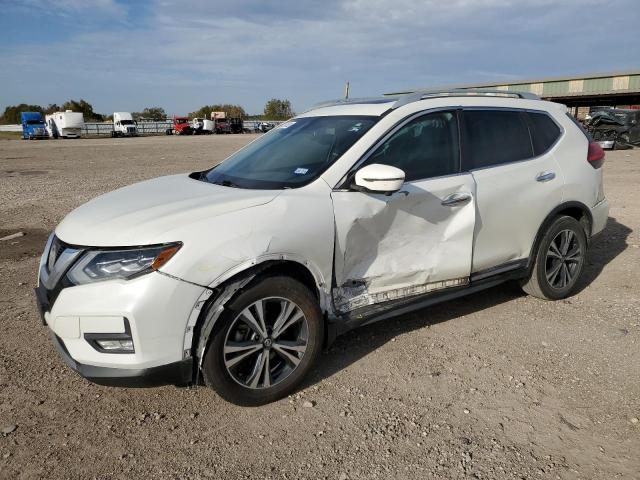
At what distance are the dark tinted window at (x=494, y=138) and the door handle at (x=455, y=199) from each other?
262 mm

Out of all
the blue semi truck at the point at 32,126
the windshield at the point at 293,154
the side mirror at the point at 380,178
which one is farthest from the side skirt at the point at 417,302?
the blue semi truck at the point at 32,126

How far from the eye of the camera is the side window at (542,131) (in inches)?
177

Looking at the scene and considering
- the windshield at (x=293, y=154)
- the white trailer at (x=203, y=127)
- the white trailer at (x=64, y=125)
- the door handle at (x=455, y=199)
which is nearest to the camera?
the windshield at (x=293, y=154)

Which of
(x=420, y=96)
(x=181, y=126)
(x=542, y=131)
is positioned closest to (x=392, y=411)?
(x=420, y=96)

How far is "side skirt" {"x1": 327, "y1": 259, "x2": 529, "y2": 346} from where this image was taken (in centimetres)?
339

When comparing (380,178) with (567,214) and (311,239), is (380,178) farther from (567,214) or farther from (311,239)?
(567,214)

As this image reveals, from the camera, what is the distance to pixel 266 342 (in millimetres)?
3062

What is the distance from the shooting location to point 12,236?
23.0 ft

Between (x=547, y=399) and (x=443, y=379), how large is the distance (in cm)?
63

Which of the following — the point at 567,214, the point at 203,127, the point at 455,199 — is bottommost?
the point at 567,214

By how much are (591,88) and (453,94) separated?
44.9 metres

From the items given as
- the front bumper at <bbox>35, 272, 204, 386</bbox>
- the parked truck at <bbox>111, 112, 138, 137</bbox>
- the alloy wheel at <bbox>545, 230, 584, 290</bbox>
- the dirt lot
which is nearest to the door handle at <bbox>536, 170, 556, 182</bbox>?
the alloy wheel at <bbox>545, 230, 584, 290</bbox>

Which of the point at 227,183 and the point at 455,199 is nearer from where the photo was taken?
the point at 227,183

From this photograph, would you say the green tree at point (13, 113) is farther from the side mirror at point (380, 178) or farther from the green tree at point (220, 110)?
the side mirror at point (380, 178)
